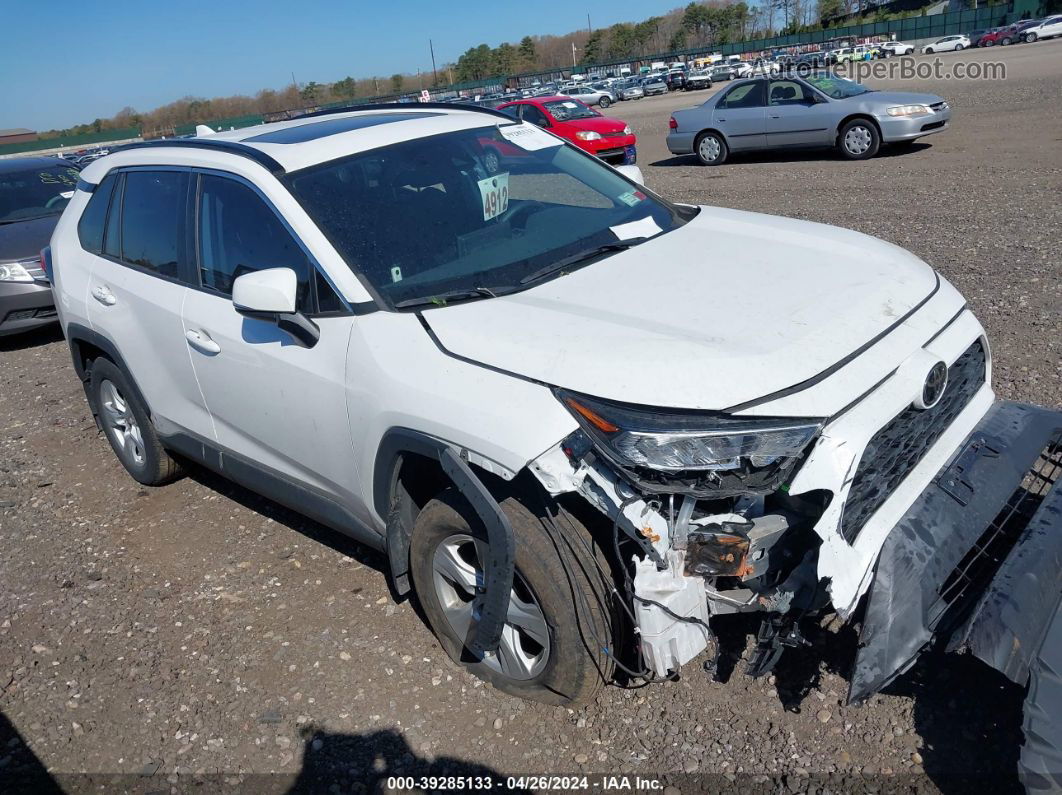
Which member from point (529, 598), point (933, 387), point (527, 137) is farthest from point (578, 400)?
point (527, 137)

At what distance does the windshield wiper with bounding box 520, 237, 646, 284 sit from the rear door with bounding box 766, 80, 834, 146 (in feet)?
40.1

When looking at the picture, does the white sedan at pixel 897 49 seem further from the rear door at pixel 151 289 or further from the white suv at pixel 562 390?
the rear door at pixel 151 289

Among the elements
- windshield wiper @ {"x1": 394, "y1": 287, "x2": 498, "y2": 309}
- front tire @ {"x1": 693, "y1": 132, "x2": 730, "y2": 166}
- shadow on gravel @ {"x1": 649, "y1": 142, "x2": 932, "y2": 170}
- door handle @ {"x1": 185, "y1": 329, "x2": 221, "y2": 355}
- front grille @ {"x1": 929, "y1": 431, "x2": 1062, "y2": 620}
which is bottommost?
shadow on gravel @ {"x1": 649, "y1": 142, "x2": 932, "y2": 170}

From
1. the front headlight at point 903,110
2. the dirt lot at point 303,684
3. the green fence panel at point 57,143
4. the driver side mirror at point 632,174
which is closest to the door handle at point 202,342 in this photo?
the dirt lot at point 303,684

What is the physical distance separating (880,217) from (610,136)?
9.12 m

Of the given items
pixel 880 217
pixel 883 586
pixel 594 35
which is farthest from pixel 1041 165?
pixel 594 35

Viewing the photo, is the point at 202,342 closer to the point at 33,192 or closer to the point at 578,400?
the point at 578,400

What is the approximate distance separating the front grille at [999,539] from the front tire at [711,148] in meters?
13.3

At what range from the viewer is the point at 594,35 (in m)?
129

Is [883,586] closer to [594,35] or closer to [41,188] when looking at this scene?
[41,188]

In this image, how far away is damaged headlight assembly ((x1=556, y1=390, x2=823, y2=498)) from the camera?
Answer: 243 cm

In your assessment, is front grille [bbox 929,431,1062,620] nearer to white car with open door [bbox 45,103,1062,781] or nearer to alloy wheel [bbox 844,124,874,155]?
white car with open door [bbox 45,103,1062,781]

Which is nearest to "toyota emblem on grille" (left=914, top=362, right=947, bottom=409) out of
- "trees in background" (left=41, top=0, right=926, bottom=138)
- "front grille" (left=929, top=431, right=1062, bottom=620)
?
"front grille" (left=929, top=431, right=1062, bottom=620)

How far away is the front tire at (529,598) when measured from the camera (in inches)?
106
